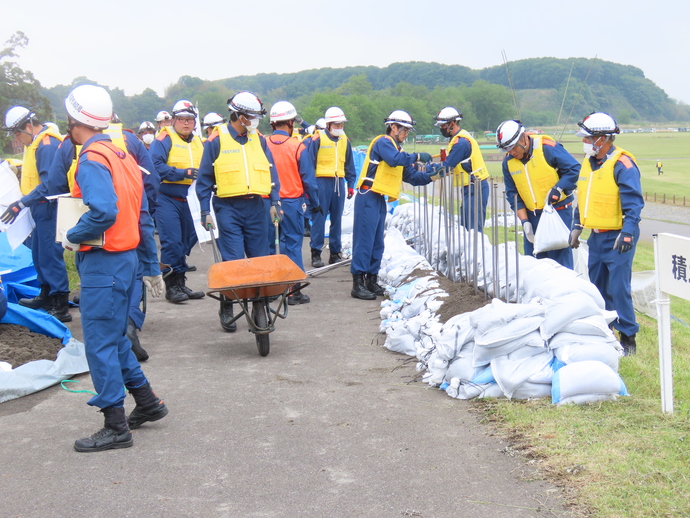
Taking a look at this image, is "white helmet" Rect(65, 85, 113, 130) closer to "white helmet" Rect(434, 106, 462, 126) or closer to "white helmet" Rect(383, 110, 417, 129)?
"white helmet" Rect(383, 110, 417, 129)

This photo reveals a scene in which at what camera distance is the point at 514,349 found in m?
4.86

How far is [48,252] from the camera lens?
7434 mm

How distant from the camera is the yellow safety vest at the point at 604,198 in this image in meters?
5.89

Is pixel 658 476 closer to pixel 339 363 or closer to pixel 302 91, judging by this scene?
pixel 339 363

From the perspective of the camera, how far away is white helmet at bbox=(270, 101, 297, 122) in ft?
28.4

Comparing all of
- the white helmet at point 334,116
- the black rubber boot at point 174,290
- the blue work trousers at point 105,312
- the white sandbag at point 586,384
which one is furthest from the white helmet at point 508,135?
the blue work trousers at point 105,312

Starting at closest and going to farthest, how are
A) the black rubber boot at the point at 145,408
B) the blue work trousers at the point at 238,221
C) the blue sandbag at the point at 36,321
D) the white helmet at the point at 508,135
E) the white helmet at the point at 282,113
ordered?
the black rubber boot at the point at 145,408, the blue sandbag at the point at 36,321, the blue work trousers at the point at 238,221, the white helmet at the point at 508,135, the white helmet at the point at 282,113

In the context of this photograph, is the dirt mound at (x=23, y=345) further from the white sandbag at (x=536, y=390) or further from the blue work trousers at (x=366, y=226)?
the white sandbag at (x=536, y=390)

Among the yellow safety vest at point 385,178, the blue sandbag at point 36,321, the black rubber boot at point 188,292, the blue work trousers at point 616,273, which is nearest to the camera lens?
the blue work trousers at point 616,273

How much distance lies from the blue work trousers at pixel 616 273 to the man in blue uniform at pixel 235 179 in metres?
2.99

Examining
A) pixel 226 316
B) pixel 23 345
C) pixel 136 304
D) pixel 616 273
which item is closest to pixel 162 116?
pixel 226 316

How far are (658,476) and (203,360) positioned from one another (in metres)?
3.61

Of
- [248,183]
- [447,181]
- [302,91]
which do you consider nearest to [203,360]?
[248,183]

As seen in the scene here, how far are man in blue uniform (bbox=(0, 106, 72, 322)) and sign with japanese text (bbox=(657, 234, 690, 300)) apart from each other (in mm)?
5501
